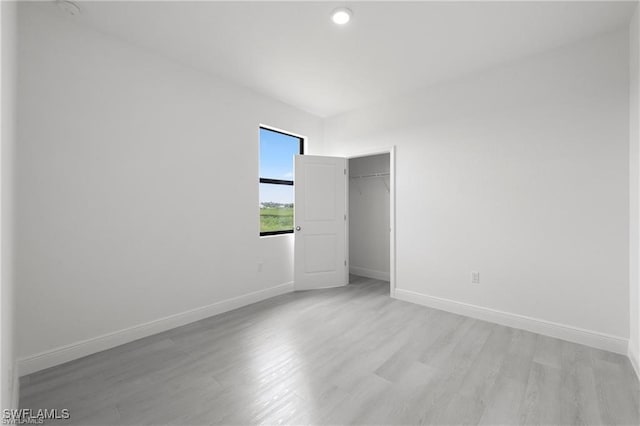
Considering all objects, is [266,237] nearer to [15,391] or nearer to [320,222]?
[320,222]

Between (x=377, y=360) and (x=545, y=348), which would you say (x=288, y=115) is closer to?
(x=377, y=360)

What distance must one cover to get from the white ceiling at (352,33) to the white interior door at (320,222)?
134 centimetres

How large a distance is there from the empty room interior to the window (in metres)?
0.30

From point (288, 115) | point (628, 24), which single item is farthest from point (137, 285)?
point (628, 24)

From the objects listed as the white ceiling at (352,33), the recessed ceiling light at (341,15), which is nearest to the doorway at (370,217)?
the white ceiling at (352,33)

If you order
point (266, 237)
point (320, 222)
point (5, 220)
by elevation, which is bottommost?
point (266, 237)

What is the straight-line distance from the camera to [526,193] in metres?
2.76

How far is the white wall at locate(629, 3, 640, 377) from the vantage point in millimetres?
2070

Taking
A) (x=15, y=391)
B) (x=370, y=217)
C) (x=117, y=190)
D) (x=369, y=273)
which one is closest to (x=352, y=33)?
(x=117, y=190)

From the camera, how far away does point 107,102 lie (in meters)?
2.40

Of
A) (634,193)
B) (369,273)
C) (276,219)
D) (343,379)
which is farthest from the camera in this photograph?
(369,273)

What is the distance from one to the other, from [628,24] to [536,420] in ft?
10.3

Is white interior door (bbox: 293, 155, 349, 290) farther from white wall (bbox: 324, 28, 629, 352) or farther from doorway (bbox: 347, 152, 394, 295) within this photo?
A: white wall (bbox: 324, 28, 629, 352)

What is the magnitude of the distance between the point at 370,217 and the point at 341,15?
11.2 feet
